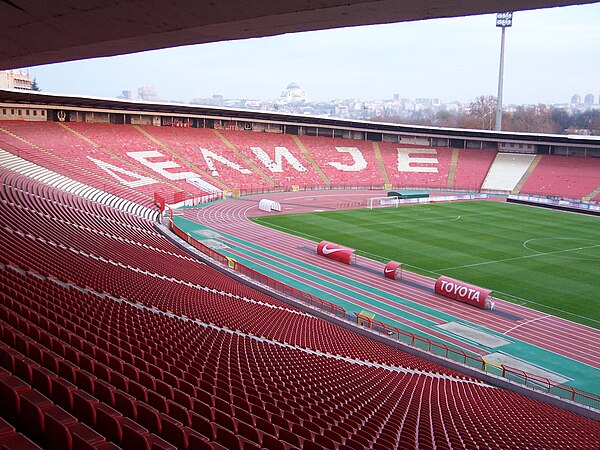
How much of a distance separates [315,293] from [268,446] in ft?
60.0

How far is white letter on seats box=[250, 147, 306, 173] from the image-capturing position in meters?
58.1

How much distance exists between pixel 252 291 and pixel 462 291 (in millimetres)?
8917

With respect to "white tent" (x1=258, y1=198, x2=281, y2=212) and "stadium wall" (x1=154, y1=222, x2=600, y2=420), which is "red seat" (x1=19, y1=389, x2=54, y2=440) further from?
"white tent" (x1=258, y1=198, x2=281, y2=212)

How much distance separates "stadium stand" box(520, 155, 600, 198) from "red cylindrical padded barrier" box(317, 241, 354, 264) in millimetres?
37195

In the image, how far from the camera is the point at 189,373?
22.7 feet

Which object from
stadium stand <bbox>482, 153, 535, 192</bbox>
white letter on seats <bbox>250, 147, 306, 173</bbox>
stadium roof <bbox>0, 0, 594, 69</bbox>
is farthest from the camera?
stadium stand <bbox>482, 153, 535, 192</bbox>

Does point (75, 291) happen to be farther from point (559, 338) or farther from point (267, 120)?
point (267, 120)

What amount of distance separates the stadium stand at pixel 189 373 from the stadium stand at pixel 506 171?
49.0m

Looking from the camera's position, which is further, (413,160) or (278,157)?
(413,160)

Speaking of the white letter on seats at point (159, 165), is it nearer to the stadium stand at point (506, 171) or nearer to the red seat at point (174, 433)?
the stadium stand at point (506, 171)

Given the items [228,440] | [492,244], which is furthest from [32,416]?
[492,244]

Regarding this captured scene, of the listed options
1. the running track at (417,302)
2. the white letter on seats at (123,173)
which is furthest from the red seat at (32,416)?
the white letter on seats at (123,173)

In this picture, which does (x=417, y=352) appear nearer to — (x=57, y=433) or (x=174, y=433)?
(x=174, y=433)

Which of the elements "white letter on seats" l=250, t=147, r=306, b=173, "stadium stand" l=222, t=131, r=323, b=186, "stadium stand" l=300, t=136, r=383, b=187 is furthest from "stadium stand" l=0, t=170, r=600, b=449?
"stadium stand" l=300, t=136, r=383, b=187
